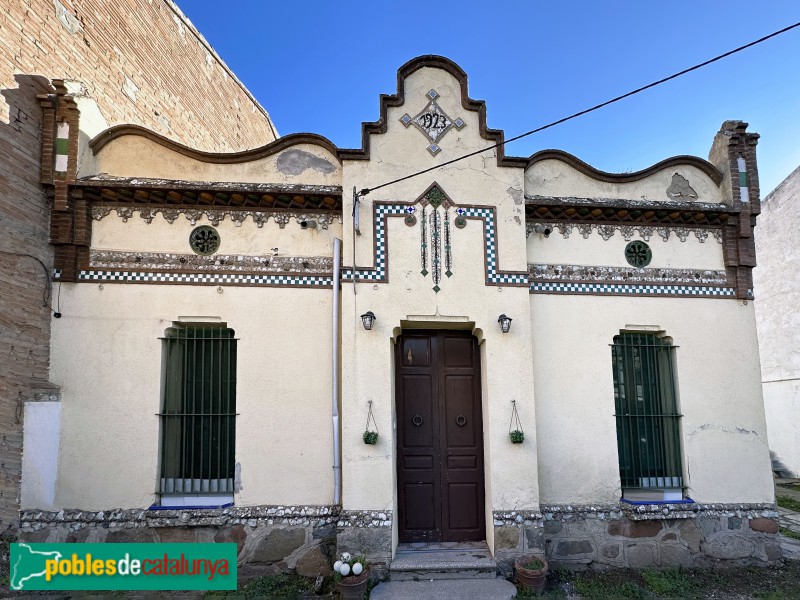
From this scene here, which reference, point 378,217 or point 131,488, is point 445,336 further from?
point 131,488

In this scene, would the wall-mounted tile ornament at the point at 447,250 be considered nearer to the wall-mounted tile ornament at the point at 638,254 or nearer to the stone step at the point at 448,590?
the wall-mounted tile ornament at the point at 638,254

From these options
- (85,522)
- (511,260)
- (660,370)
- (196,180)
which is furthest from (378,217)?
(85,522)

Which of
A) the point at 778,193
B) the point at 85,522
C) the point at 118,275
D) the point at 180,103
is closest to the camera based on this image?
the point at 85,522

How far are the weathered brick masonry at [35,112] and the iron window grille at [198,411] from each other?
1.43 m

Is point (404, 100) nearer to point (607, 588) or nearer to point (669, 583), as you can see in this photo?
point (607, 588)

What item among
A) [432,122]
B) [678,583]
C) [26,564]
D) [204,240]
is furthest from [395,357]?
[26,564]

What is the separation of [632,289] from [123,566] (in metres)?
6.99

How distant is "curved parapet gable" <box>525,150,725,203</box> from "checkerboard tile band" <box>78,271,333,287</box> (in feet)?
10.5

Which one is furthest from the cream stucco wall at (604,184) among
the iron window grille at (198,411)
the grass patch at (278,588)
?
the grass patch at (278,588)

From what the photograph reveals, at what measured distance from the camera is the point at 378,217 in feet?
21.9

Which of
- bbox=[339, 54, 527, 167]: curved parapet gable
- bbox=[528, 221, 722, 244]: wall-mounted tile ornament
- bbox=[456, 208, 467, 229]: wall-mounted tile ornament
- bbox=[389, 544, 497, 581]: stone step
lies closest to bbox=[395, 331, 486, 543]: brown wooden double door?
bbox=[389, 544, 497, 581]: stone step

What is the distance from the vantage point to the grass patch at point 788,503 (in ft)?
32.2

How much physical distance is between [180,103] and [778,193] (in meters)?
15.0

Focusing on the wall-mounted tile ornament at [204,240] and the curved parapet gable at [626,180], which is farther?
the curved parapet gable at [626,180]
